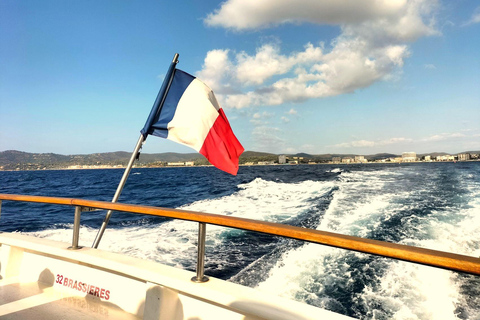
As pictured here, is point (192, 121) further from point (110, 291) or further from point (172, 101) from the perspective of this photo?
point (110, 291)

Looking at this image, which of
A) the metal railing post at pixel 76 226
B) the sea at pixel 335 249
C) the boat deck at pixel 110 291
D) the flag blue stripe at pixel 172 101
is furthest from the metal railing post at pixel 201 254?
the sea at pixel 335 249

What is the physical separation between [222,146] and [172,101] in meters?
0.67

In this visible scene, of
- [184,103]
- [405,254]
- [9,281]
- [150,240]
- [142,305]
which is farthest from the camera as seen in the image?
[150,240]

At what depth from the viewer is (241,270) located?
5086mm

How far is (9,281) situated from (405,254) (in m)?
3.30

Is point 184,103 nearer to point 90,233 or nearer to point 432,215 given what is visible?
point 90,233

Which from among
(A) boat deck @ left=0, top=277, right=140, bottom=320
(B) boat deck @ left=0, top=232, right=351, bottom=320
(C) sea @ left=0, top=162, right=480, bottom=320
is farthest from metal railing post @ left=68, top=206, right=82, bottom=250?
(C) sea @ left=0, top=162, right=480, bottom=320

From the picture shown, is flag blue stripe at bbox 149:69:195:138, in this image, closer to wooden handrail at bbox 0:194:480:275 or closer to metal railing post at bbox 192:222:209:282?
wooden handrail at bbox 0:194:480:275

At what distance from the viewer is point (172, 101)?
9.52 ft

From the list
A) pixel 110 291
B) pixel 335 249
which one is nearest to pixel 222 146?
pixel 110 291

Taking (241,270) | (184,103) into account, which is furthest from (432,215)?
(184,103)

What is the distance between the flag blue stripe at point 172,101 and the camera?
2.85 meters

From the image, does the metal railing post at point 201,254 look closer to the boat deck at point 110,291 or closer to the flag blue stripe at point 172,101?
the boat deck at point 110,291

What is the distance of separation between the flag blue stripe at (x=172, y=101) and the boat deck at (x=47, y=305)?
60.6 inches
